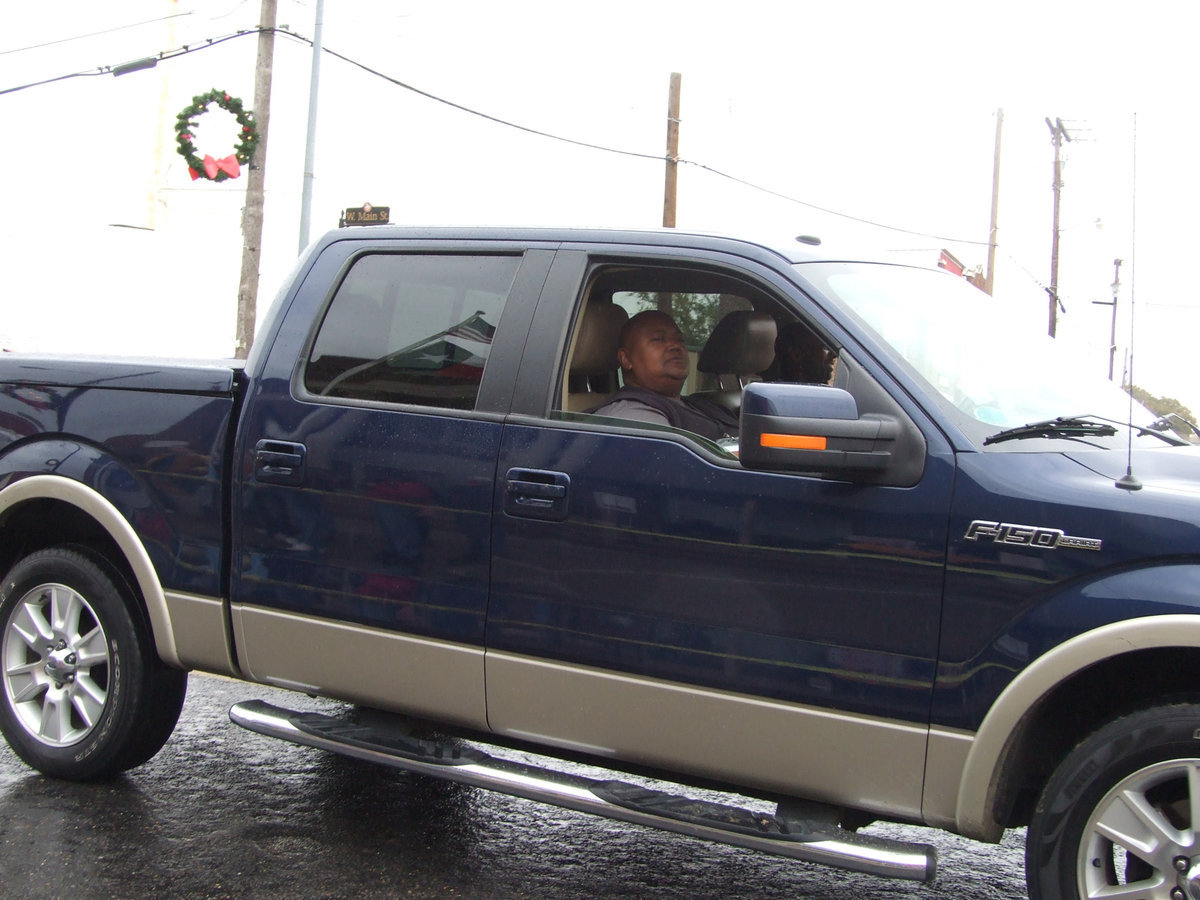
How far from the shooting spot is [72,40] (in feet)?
91.1

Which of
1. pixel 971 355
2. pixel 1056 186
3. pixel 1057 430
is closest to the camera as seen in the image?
pixel 1057 430

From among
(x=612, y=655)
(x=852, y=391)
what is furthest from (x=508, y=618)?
(x=852, y=391)

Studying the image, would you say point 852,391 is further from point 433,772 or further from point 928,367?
point 433,772

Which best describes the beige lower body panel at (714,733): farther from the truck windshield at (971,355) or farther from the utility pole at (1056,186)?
the utility pole at (1056,186)

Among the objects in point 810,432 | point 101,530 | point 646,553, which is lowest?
point 101,530

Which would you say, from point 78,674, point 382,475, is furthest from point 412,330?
point 78,674

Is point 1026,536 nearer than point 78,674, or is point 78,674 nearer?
point 1026,536

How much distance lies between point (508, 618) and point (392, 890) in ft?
2.96

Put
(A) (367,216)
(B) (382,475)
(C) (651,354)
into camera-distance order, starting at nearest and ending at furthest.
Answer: (B) (382,475) → (C) (651,354) → (A) (367,216)

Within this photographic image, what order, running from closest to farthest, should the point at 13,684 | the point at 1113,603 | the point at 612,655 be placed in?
the point at 1113,603 → the point at 612,655 → the point at 13,684

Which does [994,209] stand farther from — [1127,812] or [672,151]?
[1127,812]

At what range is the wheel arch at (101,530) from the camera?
448cm

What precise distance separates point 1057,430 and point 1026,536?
1.31 ft

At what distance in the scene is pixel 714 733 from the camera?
3494mm
